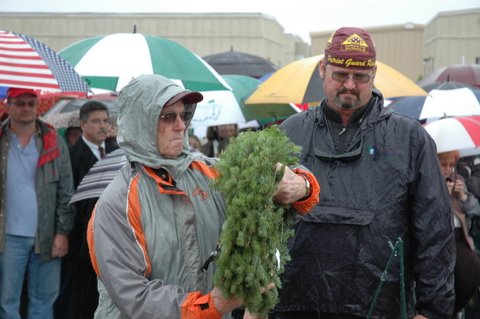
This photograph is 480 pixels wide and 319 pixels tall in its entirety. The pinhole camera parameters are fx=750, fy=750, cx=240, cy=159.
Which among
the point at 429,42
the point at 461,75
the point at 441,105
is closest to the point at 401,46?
the point at 429,42

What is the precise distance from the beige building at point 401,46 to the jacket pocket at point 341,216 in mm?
31321

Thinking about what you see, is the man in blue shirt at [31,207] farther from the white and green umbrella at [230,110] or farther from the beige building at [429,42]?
the beige building at [429,42]

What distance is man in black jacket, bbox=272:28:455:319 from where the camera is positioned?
372 centimetres

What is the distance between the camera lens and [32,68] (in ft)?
19.1

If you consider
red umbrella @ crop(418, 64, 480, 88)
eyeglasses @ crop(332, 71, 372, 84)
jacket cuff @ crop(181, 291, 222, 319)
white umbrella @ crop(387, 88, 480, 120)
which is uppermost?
eyeglasses @ crop(332, 71, 372, 84)

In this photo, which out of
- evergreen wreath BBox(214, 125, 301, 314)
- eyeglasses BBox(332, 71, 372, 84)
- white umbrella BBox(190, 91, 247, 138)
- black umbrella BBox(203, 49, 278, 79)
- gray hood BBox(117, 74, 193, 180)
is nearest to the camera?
evergreen wreath BBox(214, 125, 301, 314)

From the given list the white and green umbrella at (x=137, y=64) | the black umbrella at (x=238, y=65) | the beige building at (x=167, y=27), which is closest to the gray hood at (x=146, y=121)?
the white and green umbrella at (x=137, y=64)

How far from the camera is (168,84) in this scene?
314cm

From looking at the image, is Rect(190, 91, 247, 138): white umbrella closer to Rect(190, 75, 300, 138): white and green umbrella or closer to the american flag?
Rect(190, 75, 300, 138): white and green umbrella

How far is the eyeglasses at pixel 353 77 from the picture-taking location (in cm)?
398

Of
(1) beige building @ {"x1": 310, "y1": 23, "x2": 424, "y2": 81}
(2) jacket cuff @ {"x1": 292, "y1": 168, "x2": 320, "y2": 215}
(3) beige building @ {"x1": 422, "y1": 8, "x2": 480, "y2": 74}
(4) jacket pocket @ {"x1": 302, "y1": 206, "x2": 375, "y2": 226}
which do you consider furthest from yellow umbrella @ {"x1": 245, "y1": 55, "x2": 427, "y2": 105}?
(1) beige building @ {"x1": 310, "y1": 23, "x2": 424, "y2": 81}

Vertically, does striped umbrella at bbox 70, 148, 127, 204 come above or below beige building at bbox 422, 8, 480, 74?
above

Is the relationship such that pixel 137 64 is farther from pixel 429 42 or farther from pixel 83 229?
pixel 429 42

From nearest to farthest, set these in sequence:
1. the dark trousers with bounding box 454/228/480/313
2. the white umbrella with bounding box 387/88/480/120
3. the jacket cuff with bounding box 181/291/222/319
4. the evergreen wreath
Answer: the evergreen wreath < the jacket cuff with bounding box 181/291/222/319 < the dark trousers with bounding box 454/228/480/313 < the white umbrella with bounding box 387/88/480/120
